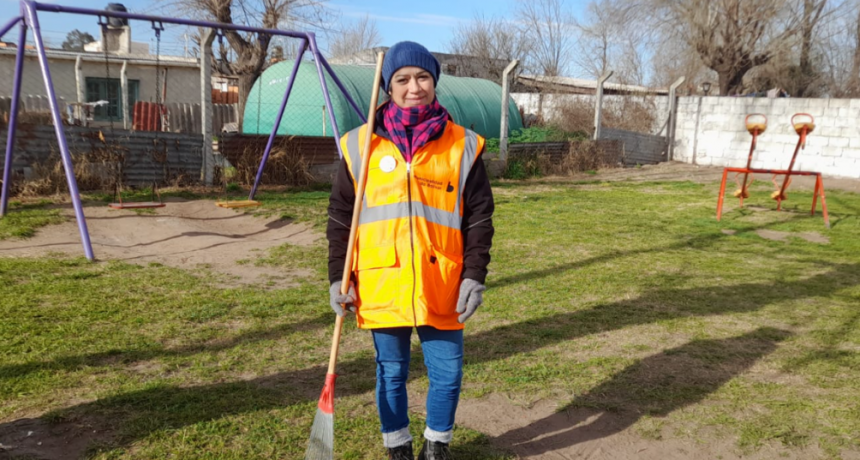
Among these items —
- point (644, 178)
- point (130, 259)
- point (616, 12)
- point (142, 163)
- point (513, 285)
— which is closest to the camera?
point (513, 285)

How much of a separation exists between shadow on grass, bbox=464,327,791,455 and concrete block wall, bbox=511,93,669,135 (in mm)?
16584

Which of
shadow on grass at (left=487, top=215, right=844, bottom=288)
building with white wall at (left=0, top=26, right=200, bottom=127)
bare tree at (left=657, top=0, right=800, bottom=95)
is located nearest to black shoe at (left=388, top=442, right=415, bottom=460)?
shadow on grass at (left=487, top=215, right=844, bottom=288)

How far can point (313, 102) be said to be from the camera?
49.9ft

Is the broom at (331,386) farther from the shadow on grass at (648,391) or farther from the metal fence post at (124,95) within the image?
the metal fence post at (124,95)

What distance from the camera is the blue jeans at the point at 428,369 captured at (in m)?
2.69

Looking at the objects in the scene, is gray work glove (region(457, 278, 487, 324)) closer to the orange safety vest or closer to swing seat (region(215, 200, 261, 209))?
the orange safety vest

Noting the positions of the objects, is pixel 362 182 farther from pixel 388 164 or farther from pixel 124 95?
pixel 124 95

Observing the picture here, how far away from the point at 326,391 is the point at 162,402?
118 centimetres

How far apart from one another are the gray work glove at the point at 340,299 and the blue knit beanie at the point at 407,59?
0.84 metres

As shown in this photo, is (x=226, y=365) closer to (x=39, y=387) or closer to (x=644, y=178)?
(x=39, y=387)

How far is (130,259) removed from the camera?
21.8 feet

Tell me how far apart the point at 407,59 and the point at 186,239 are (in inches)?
228

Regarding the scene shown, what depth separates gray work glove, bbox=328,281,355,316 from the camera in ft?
8.66

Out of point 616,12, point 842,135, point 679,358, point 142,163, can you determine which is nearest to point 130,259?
point 142,163
